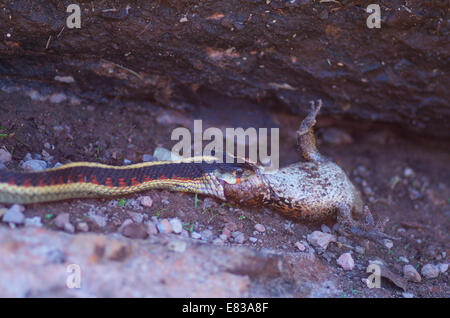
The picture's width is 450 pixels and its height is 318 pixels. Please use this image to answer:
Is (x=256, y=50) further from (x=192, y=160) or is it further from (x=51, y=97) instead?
(x=51, y=97)

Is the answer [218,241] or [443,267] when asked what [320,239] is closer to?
[218,241]

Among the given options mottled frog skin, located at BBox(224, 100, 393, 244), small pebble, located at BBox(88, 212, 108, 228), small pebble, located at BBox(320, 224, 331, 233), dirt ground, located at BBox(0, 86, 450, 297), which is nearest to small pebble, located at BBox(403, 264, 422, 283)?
dirt ground, located at BBox(0, 86, 450, 297)

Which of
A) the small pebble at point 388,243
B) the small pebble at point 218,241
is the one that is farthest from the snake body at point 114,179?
the small pebble at point 388,243

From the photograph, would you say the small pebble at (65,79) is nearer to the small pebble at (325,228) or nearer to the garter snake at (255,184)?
the garter snake at (255,184)

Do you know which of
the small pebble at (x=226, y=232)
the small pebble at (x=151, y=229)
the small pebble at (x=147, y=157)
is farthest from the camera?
the small pebble at (x=147, y=157)

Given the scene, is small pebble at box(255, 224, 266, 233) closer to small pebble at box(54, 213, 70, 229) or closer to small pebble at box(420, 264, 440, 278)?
small pebble at box(420, 264, 440, 278)
